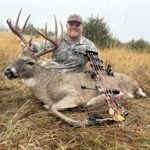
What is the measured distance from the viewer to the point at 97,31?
15.6m

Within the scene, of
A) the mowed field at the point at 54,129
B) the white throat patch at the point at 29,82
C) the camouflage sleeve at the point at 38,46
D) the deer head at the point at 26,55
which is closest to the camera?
the mowed field at the point at 54,129

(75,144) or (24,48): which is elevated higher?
(24,48)

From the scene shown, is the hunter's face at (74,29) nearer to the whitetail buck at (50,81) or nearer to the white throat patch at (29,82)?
the whitetail buck at (50,81)

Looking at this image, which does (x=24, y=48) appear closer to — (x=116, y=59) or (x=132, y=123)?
(x=132, y=123)

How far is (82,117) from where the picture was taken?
5.94 metres

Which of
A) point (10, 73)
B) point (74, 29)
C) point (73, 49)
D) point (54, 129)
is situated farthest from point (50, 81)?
point (54, 129)

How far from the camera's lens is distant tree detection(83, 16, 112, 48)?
589 inches

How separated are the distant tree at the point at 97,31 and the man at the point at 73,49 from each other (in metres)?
6.75

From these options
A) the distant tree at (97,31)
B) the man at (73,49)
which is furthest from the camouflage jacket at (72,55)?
the distant tree at (97,31)

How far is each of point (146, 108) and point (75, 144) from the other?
2117 mm

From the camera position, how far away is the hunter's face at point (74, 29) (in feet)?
25.3

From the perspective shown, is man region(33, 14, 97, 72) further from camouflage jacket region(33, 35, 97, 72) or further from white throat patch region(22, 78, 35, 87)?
white throat patch region(22, 78, 35, 87)

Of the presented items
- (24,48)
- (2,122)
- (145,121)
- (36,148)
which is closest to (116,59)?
(24,48)

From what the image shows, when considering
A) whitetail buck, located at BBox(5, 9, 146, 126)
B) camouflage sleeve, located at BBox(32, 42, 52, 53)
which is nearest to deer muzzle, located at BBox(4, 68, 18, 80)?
whitetail buck, located at BBox(5, 9, 146, 126)
